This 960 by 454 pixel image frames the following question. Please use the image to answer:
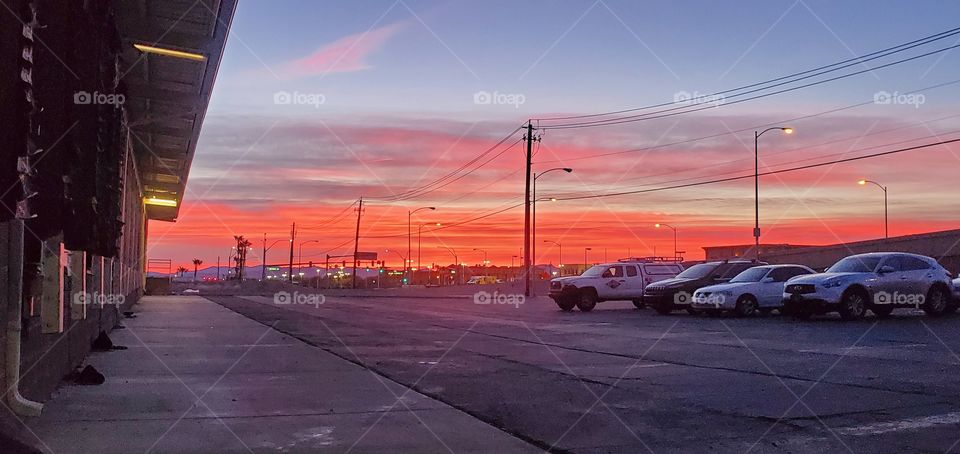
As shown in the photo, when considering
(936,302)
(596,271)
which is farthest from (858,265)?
(596,271)

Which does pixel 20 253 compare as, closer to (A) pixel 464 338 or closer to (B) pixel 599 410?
(B) pixel 599 410

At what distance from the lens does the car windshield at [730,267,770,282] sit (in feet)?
83.7

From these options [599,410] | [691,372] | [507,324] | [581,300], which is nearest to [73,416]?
[599,410]

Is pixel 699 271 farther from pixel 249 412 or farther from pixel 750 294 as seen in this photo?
pixel 249 412

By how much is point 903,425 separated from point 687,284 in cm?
1960

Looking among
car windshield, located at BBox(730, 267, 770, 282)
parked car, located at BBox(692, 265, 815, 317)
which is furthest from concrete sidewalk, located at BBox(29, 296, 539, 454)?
car windshield, located at BBox(730, 267, 770, 282)

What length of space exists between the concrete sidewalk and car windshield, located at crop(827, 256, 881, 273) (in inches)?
585

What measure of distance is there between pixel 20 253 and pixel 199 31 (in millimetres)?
5639

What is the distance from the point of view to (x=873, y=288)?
21422mm

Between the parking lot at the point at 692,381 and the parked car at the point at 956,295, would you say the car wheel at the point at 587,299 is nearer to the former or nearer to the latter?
the parking lot at the point at 692,381

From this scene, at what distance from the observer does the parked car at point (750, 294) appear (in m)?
24.8

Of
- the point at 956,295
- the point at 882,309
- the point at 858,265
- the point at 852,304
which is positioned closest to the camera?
the point at 852,304

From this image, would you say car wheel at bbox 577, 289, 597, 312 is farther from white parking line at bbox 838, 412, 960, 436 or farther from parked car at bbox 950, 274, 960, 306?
white parking line at bbox 838, 412, 960, 436

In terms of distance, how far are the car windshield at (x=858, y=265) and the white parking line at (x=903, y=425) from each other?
15082 millimetres
